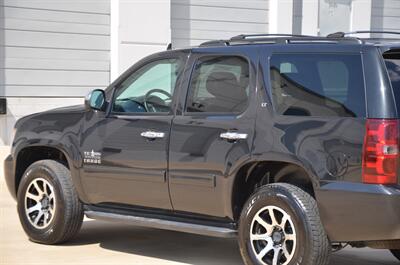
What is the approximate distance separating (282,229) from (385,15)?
13.7m

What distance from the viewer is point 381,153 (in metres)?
5.19

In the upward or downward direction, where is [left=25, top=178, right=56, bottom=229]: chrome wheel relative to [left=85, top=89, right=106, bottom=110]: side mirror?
downward

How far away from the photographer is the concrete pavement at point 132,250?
667cm

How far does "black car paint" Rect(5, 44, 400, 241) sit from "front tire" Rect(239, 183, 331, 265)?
0.39ft

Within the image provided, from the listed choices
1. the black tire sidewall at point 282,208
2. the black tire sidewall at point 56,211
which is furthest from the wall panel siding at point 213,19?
the black tire sidewall at point 282,208

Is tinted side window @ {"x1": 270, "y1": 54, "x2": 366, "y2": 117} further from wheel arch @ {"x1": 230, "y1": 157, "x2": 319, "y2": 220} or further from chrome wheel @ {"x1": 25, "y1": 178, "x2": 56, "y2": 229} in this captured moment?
chrome wheel @ {"x1": 25, "y1": 178, "x2": 56, "y2": 229}

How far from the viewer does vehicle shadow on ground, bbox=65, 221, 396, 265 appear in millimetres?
6848

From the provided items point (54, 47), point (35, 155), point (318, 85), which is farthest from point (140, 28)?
point (318, 85)

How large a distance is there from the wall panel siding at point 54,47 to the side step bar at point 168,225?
7.27m

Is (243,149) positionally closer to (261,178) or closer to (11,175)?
(261,178)

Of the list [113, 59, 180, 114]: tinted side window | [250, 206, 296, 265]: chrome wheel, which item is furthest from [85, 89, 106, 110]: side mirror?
[250, 206, 296, 265]: chrome wheel

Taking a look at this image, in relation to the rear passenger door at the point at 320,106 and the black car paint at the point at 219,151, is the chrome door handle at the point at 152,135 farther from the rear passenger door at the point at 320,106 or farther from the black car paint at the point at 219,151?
the rear passenger door at the point at 320,106

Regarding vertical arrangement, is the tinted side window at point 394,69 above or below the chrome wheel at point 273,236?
above

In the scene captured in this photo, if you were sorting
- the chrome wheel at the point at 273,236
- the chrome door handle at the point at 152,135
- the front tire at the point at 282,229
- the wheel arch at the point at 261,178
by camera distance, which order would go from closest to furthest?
the front tire at the point at 282,229, the chrome wheel at the point at 273,236, the wheel arch at the point at 261,178, the chrome door handle at the point at 152,135
